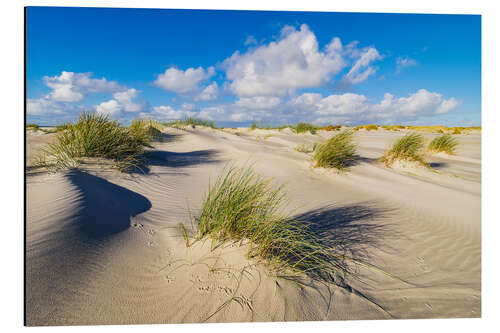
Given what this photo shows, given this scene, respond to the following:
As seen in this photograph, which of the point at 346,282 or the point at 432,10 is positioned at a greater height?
the point at 432,10

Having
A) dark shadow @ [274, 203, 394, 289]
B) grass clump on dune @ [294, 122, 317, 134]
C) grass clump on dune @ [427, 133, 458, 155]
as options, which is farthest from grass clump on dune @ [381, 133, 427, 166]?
grass clump on dune @ [294, 122, 317, 134]

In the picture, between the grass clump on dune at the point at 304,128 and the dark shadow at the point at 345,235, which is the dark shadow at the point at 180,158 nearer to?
the dark shadow at the point at 345,235

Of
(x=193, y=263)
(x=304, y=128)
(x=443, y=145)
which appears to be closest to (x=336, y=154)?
→ (x=193, y=263)

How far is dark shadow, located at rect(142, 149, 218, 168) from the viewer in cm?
495

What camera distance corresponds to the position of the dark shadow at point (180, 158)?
4951mm

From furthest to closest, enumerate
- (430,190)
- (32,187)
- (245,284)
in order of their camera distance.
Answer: (430,190) → (32,187) → (245,284)

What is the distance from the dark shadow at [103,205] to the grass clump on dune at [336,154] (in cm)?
361

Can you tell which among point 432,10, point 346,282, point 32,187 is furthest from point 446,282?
point 32,187

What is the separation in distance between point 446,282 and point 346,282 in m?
0.87

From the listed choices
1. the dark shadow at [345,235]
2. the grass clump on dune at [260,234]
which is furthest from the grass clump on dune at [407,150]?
the grass clump on dune at [260,234]
